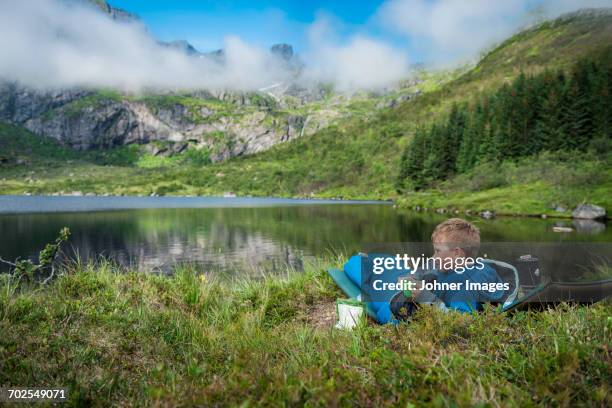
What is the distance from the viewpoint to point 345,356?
A: 11.0 ft

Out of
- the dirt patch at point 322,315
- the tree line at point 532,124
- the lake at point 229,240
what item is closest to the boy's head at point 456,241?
the dirt patch at point 322,315

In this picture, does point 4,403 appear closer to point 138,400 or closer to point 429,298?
point 138,400

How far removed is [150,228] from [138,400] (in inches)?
1713

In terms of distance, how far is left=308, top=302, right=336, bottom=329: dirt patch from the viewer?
6.61 m

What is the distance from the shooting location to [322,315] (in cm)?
704

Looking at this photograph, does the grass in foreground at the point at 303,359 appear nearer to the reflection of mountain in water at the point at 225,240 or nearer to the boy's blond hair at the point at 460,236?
the boy's blond hair at the point at 460,236

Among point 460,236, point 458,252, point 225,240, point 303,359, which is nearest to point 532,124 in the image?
point 225,240

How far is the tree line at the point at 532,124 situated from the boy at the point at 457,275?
71387mm

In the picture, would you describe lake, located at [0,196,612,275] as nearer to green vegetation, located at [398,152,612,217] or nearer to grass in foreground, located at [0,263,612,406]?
green vegetation, located at [398,152,612,217]

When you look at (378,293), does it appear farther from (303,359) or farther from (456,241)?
A: (303,359)

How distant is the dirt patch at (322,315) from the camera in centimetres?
661

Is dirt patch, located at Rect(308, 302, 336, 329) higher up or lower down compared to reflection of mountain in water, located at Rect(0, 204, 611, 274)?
higher up

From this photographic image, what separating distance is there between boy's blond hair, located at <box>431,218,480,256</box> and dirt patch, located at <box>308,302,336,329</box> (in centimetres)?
270

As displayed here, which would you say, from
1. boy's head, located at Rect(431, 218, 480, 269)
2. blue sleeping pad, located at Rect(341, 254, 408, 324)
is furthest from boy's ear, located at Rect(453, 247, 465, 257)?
blue sleeping pad, located at Rect(341, 254, 408, 324)
